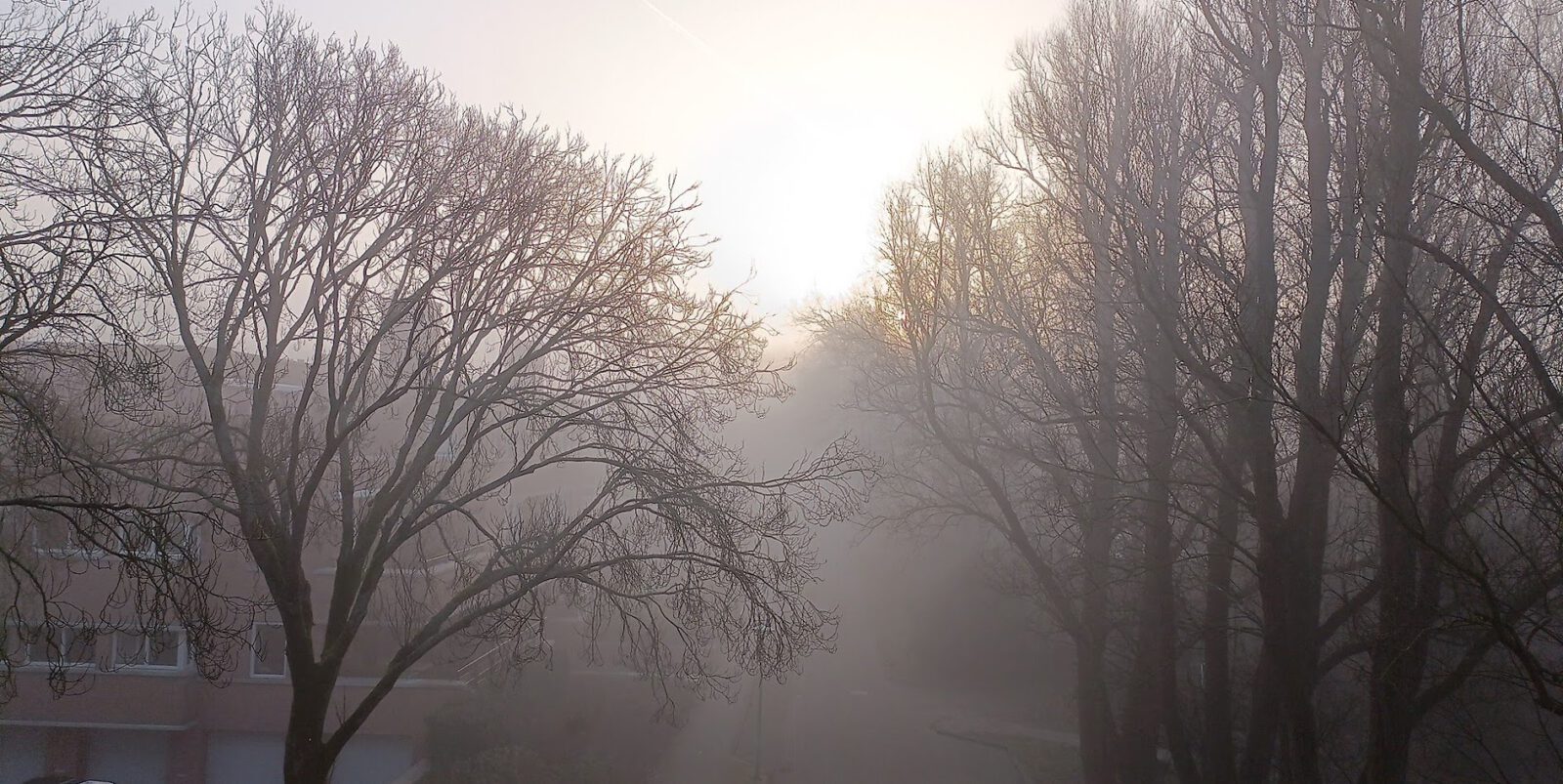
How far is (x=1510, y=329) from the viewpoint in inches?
201

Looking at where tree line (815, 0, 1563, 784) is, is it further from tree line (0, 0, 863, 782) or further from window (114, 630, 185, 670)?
window (114, 630, 185, 670)

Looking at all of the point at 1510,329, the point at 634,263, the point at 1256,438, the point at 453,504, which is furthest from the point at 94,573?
the point at 1510,329

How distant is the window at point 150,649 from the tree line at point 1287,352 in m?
7.12

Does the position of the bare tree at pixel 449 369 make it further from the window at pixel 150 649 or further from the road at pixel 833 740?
the road at pixel 833 740

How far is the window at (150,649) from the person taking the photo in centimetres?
744

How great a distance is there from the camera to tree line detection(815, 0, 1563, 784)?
21.1ft

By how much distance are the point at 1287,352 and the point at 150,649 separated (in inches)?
389

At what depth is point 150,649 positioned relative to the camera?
894 cm

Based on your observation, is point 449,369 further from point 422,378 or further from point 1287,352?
point 1287,352

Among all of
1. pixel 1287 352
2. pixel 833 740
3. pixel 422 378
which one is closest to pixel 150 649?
pixel 422 378

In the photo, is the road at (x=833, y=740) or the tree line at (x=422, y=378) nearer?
the tree line at (x=422, y=378)

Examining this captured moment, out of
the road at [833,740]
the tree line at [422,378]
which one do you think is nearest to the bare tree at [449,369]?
the tree line at [422,378]

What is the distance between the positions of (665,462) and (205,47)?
533 centimetres

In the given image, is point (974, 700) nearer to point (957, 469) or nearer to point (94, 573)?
point (957, 469)
